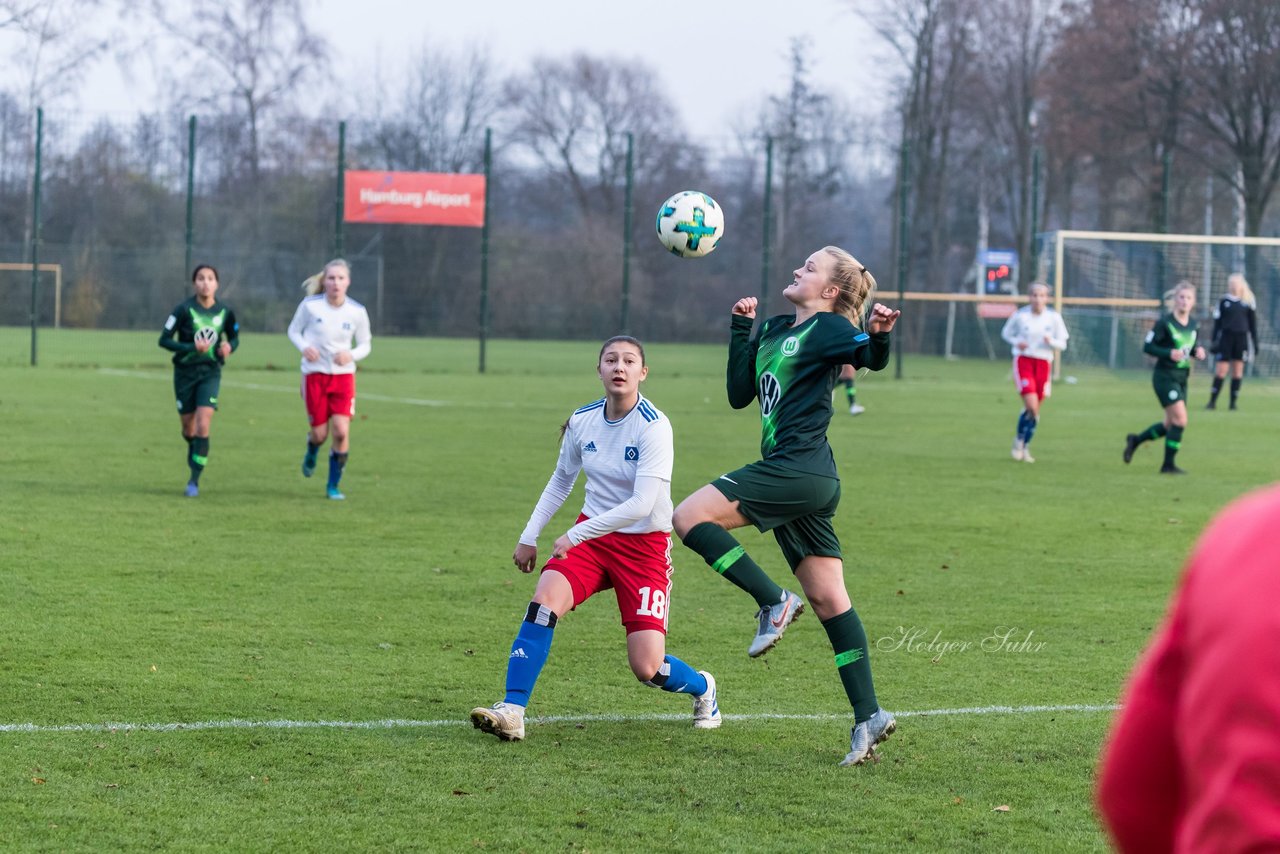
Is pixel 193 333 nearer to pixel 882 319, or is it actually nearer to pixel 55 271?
pixel 882 319

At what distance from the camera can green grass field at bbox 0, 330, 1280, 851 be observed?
4.58 meters

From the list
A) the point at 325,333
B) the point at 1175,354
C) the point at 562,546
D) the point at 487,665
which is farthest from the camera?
the point at 1175,354

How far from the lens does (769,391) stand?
18.5 ft

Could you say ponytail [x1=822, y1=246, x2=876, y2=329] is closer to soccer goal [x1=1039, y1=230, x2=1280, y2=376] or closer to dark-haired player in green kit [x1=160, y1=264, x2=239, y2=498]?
dark-haired player in green kit [x1=160, y1=264, x2=239, y2=498]

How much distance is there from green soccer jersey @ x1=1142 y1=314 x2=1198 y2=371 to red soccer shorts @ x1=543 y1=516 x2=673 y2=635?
1043 centimetres

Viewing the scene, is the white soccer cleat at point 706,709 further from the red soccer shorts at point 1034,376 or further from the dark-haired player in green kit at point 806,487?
the red soccer shorts at point 1034,376

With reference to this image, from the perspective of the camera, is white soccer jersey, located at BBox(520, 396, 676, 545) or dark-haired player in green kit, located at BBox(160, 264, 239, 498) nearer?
white soccer jersey, located at BBox(520, 396, 676, 545)

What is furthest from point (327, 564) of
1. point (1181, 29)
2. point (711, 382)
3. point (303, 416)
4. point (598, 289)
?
point (1181, 29)

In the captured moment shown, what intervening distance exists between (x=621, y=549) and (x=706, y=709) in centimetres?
68

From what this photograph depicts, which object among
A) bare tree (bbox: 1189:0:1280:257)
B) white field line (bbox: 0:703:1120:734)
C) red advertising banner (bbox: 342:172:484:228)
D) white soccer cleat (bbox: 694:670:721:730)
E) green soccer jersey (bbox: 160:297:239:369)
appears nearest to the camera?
white field line (bbox: 0:703:1120:734)

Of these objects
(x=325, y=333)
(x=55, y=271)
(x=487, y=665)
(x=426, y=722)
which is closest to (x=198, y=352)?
(x=325, y=333)

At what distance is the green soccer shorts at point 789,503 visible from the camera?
5340mm

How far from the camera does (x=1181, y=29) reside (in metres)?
41.7

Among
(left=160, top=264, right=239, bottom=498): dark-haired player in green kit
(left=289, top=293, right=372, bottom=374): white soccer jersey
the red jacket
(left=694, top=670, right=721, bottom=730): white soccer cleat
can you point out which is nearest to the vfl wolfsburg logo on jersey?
(left=694, top=670, right=721, bottom=730): white soccer cleat
